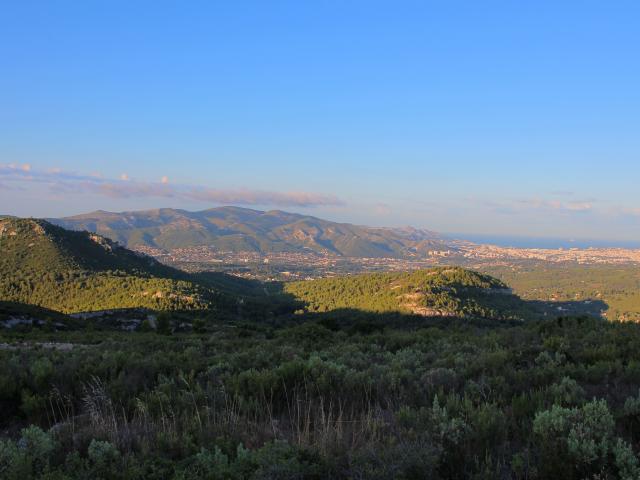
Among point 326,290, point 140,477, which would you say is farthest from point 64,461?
point 326,290

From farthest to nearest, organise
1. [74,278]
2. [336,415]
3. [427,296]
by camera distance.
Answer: [427,296]
[74,278]
[336,415]

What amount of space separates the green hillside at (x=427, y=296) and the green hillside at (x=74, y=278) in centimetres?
3376

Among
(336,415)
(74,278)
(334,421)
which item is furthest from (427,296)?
(334,421)

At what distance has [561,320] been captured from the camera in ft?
62.2

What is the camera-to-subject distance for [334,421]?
5.88 meters

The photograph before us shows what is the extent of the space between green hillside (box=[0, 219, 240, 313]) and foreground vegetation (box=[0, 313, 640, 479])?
72.0 m

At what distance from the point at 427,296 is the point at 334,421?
87398 mm

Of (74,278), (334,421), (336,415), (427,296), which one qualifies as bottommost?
(74,278)

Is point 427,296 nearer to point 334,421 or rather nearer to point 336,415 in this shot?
point 336,415

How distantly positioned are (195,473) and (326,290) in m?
125

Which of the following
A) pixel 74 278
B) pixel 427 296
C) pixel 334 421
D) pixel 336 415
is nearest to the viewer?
pixel 334 421

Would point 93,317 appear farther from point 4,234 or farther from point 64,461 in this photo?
point 4,234

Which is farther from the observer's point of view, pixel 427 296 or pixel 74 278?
pixel 427 296

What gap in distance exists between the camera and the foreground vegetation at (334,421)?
13.6 ft
